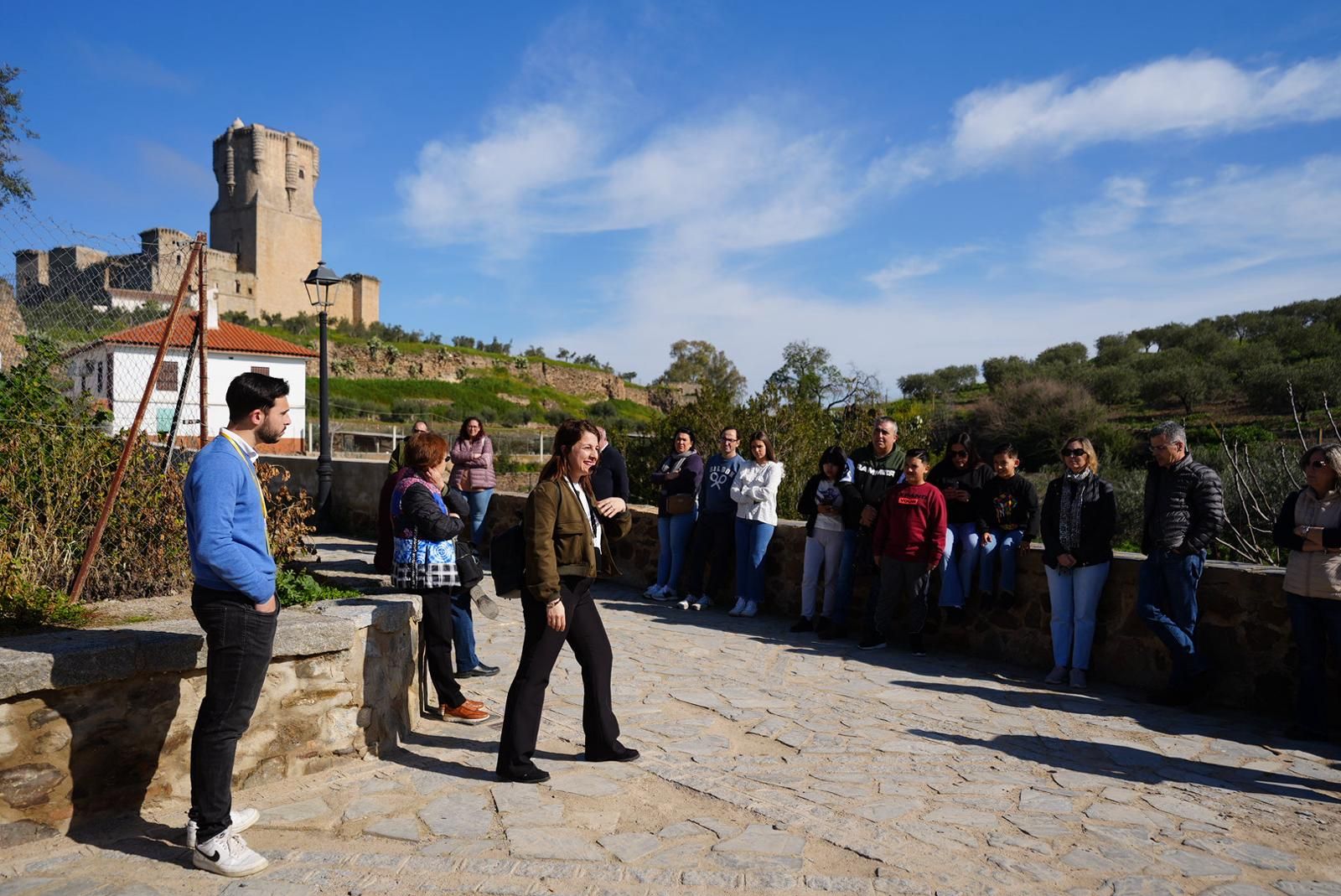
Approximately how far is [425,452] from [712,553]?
4.45 m

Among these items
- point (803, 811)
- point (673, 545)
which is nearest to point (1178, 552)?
point (803, 811)

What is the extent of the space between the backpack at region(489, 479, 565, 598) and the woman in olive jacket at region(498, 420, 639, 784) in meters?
0.07

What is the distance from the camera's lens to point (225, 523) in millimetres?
3203

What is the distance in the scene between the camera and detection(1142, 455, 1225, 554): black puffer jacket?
5617 millimetres

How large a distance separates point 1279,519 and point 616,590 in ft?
20.2

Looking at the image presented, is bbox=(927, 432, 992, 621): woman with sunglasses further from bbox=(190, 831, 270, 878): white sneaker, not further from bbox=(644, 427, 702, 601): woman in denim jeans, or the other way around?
bbox=(190, 831, 270, 878): white sneaker

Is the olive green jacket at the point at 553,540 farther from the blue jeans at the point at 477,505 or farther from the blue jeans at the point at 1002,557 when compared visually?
the blue jeans at the point at 477,505

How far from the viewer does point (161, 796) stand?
3.68 metres

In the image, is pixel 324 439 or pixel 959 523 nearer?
Answer: pixel 959 523

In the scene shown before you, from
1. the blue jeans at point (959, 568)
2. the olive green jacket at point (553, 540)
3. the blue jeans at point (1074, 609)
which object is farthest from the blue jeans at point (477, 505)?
the blue jeans at point (1074, 609)

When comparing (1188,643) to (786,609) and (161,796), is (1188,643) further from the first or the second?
(161,796)

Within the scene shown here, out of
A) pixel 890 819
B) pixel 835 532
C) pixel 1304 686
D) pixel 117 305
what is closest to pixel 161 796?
pixel 890 819

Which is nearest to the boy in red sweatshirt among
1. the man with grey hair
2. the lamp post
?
the man with grey hair

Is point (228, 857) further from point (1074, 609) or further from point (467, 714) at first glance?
point (1074, 609)
